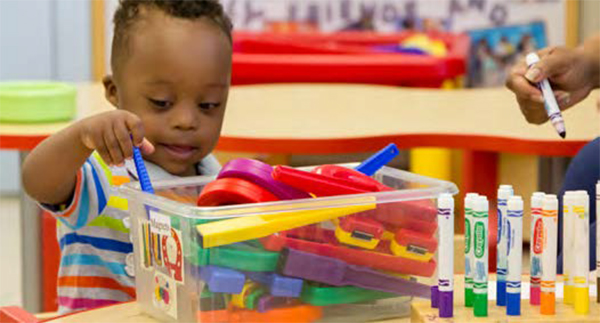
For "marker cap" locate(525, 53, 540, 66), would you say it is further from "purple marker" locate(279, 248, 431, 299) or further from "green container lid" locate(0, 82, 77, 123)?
"green container lid" locate(0, 82, 77, 123)

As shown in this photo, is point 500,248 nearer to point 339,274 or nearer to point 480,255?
point 480,255

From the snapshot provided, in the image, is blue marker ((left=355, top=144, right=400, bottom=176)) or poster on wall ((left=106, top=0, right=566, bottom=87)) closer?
blue marker ((left=355, top=144, right=400, bottom=176))

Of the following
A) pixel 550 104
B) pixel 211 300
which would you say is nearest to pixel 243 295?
pixel 211 300

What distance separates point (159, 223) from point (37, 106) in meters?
1.12

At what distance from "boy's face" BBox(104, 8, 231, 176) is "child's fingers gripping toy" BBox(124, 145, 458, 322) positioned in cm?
39

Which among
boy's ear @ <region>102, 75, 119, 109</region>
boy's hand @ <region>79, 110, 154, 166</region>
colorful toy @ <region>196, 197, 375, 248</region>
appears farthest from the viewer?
boy's ear @ <region>102, 75, 119, 109</region>

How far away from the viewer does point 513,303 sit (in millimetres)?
896

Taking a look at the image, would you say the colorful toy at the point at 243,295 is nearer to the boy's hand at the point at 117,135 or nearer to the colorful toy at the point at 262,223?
the colorful toy at the point at 262,223

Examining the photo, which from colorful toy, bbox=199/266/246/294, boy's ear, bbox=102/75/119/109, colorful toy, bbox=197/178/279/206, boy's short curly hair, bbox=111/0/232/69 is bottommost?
colorful toy, bbox=199/266/246/294

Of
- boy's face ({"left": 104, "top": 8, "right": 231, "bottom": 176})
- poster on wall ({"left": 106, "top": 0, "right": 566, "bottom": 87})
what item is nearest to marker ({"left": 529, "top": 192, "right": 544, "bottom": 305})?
boy's face ({"left": 104, "top": 8, "right": 231, "bottom": 176})

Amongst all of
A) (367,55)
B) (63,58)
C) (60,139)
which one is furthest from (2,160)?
(60,139)

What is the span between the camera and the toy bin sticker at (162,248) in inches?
35.1

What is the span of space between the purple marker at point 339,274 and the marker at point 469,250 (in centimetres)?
5

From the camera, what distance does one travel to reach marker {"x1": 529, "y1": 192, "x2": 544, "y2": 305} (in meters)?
0.89
